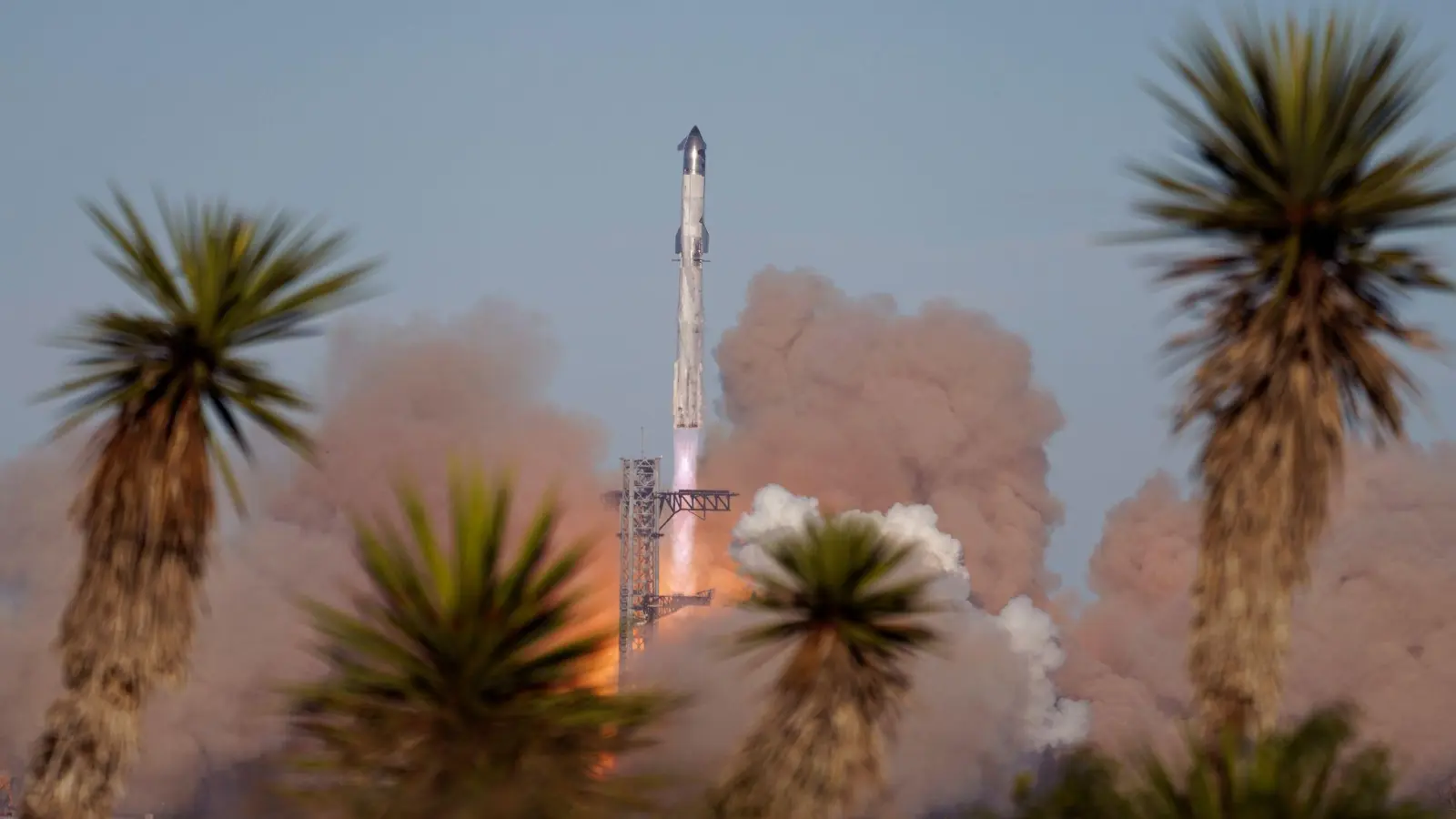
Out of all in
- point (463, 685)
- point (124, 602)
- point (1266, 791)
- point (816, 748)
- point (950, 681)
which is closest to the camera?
point (1266, 791)

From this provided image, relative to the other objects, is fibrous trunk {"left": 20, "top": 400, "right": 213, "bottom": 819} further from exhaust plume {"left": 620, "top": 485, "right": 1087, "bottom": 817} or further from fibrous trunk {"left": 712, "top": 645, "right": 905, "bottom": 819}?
exhaust plume {"left": 620, "top": 485, "right": 1087, "bottom": 817}

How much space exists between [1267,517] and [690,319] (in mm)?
127061

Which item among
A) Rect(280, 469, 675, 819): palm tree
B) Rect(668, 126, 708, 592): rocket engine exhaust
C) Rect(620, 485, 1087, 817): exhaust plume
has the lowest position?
Rect(280, 469, 675, 819): palm tree

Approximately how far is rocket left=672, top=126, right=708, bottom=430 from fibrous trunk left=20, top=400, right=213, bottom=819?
121 m

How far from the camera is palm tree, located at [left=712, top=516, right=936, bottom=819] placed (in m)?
37.5

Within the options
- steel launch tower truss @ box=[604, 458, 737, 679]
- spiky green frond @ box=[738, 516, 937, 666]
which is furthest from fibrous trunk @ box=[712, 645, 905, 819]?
steel launch tower truss @ box=[604, 458, 737, 679]

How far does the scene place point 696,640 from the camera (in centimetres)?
12825

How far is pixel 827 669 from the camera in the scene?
39500 millimetres

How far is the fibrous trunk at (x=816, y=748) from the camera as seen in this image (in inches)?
1578

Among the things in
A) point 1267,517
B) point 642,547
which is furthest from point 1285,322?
point 642,547

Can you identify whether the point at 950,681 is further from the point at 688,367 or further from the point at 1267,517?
the point at 1267,517

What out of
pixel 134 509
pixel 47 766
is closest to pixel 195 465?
pixel 134 509

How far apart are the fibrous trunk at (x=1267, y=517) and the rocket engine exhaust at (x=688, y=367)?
12219 cm

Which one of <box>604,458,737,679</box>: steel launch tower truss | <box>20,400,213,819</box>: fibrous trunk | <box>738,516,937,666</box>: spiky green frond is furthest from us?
<box>604,458,737,679</box>: steel launch tower truss
